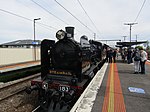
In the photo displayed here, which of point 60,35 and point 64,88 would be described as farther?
point 60,35

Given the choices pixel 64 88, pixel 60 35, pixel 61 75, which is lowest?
pixel 64 88

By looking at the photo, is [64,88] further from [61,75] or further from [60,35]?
[60,35]

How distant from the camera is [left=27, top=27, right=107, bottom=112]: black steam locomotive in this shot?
4.49 metres

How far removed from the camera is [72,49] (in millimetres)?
5375

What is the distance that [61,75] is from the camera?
17.6 feet

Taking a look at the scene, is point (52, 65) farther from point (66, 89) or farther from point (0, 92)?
point (0, 92)

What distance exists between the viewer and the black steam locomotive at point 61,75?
14.7 ft

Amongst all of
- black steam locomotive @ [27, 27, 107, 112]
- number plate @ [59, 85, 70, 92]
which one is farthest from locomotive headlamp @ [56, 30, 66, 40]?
number plate @ [59, 85, 70, 92]

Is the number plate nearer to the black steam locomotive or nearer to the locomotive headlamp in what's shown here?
the black steam locomotive

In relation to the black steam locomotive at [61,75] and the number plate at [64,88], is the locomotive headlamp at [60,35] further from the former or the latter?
the number plate at [64,88]

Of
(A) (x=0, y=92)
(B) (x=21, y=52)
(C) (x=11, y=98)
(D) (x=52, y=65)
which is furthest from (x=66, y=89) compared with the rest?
(B) (x=21, y=52)

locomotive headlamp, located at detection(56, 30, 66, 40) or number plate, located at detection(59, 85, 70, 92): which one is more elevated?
locomotive headlamp, located at detection(56, 30, 66, 40)

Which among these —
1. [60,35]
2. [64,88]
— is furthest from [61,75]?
[60,35]

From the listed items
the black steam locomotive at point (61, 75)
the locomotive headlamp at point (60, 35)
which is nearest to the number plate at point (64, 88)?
the black steam locomotive at point (61, 75)
